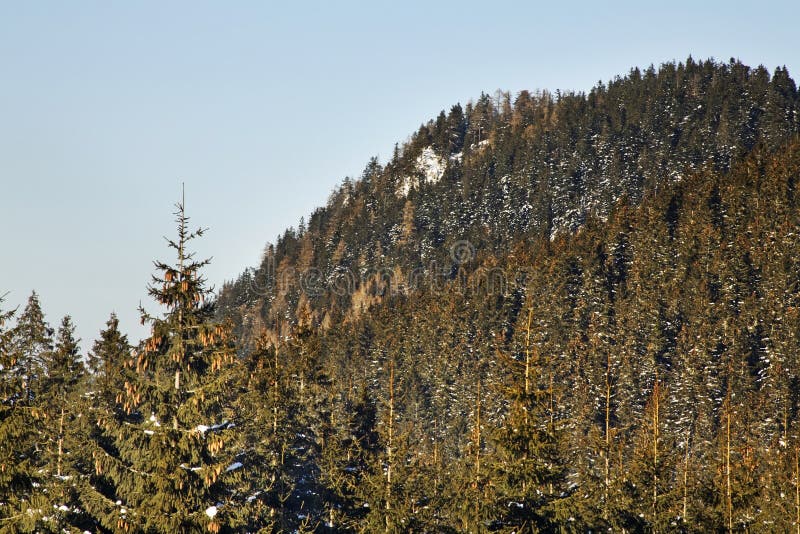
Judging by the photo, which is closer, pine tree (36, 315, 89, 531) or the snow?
the snow

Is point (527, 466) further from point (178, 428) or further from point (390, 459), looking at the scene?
point (390, 459)

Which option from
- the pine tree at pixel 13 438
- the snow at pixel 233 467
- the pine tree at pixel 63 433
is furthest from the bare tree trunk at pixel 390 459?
the pine tree at pixel 13 438

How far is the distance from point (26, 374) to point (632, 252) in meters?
124

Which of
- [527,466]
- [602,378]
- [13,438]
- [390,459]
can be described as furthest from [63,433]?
[602,378]

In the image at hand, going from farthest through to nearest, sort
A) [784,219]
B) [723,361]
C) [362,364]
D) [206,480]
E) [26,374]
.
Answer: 1. [362,364]
2. [784,219]
3. [723,361]
4. [26,374]
5. [206,480]

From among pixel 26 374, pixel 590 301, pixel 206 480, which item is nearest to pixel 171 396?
pixel 206 480

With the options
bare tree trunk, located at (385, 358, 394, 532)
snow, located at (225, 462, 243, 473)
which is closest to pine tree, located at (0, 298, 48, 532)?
snow, located at (225, 462, 243, 473)

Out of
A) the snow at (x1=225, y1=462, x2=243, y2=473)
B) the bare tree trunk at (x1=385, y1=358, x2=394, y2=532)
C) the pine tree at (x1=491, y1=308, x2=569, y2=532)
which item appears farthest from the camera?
the bare tree trunk at (x1=385, y1=358, x2=394, y2=532)

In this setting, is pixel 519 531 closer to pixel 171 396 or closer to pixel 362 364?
pixel 171 396

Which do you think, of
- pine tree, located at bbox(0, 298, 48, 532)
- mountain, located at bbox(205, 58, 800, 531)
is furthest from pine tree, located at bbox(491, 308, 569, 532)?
pine tree, located at bbox(0, 298, 48, 532)

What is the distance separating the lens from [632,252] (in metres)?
161

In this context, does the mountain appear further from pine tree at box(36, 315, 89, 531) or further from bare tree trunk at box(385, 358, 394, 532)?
pine tree at box(36, 315, 89, 531)

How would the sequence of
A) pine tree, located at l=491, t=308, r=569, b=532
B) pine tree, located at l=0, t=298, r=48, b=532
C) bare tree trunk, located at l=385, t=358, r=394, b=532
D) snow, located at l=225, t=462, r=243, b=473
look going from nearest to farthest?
pine tree, located at l=0, t=298, r=48, b=532 → snow, located at l=225, t=462, r=243, b=473 → pine tree, located at l=491, t=308, r=569, b=532 → bare tree trunk, located at l=385, t=358, r=394, b=532

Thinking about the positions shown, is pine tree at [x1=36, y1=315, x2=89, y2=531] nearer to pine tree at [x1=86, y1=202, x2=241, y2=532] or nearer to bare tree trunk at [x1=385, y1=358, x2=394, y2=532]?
pine tree at [x1=86, y1=202, x2=241, y2=532]
